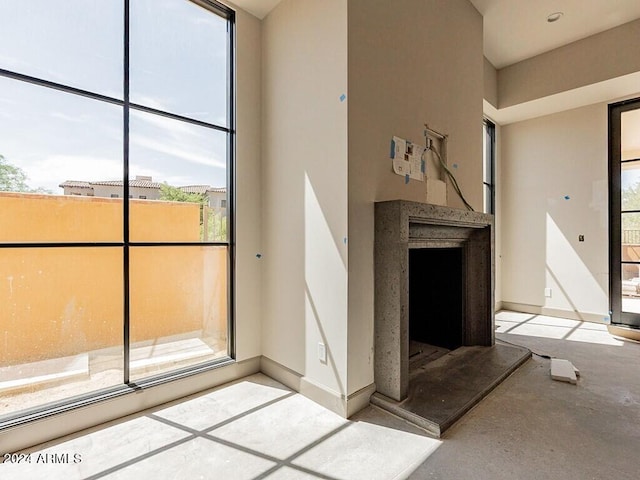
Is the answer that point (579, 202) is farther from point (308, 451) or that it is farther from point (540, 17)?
point (308, 451)

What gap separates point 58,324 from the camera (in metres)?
2.16

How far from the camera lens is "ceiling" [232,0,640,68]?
352 centimetres

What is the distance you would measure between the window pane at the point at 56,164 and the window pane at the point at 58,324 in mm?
150

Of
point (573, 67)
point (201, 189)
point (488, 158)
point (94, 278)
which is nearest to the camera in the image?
point (94, 278)

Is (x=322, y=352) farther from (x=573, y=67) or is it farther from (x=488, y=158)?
(x=573, y=67)

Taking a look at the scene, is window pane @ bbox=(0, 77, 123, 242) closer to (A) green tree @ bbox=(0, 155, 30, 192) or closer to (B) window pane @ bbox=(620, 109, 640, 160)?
(A) green tree @ bbox=(0, 155, 30, 192)

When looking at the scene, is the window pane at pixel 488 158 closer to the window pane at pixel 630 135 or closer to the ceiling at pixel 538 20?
the ceiling at pixel 538 20

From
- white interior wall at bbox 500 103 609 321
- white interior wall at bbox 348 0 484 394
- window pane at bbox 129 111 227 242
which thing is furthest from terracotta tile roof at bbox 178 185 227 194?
white interior wall at bbox 500 103 609 321

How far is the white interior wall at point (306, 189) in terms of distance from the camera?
232cm

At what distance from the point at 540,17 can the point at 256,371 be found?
16.1 feet

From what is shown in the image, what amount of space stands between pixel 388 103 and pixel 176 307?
2342 millimetres

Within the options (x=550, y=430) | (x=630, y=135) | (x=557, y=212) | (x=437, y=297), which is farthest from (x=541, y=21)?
(x=550, y=430)

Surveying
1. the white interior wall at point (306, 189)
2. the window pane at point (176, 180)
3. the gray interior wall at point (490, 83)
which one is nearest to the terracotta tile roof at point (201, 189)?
the window pane at point (176, 180)

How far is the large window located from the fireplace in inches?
55.0
